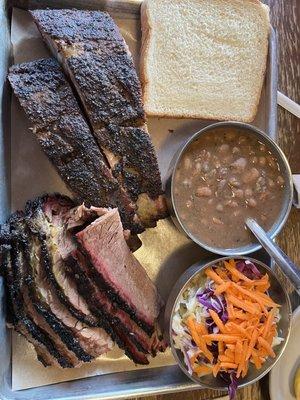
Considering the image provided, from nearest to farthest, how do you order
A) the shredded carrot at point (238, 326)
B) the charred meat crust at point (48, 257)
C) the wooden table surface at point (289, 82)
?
the charred meat crust at point (48, 257) → the shredded carrot at point (238, 326) → the wooden table surface at point (289, 82)

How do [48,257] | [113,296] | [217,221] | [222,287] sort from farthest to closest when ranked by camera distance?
[217,221]
[222,287]
[113,296]
[48,257]

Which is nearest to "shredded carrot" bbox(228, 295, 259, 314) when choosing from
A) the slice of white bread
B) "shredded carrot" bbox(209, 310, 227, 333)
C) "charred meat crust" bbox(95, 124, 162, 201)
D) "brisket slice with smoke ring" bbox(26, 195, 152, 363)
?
"shredded carrot" bbox(209, 310, 227, 333)

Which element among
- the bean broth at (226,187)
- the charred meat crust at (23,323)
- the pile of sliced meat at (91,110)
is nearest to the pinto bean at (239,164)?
the bean broth at (226,187)

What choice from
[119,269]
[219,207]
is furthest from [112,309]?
[219,207]

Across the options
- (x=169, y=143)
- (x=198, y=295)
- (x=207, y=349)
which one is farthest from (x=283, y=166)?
(x=207, y=349)

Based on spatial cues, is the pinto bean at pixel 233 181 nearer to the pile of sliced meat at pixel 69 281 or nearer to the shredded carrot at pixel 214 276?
the shredded carrot at pixel 214 276

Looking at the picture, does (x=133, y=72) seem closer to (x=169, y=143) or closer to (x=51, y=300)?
(x=169, y=143)

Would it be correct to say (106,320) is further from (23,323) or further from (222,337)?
(222,337)
